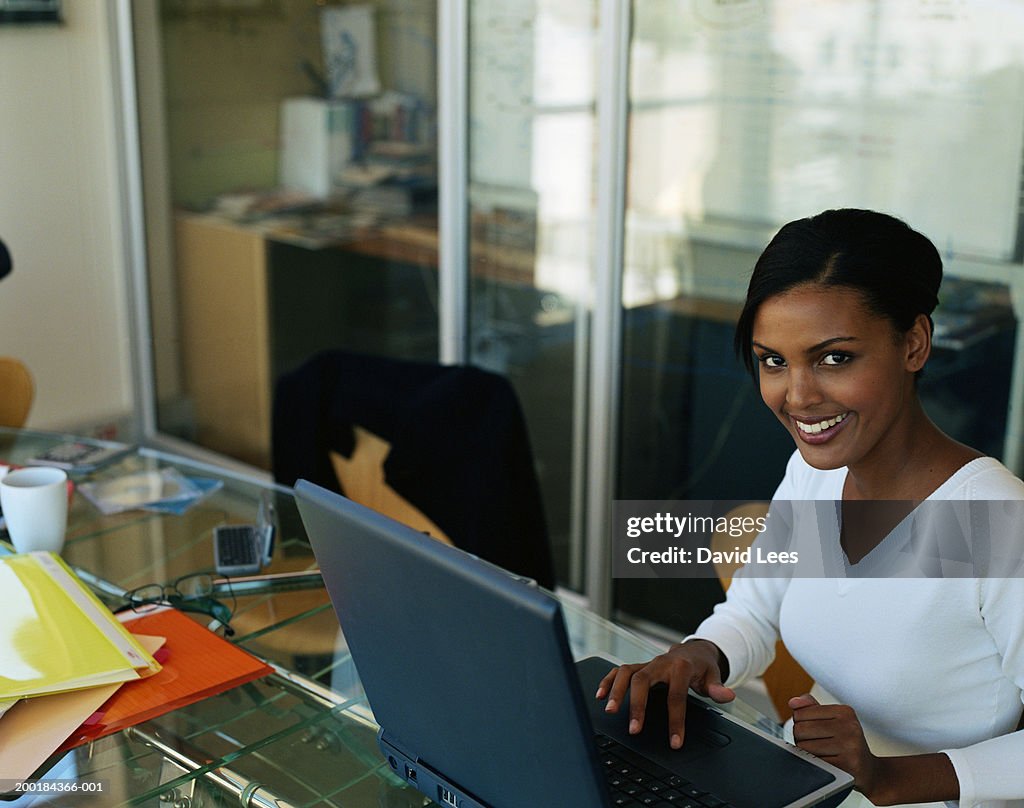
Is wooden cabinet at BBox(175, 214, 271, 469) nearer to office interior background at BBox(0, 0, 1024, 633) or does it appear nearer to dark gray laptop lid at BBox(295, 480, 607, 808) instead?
office interior background at BBox(0, 0, 1024, 633)

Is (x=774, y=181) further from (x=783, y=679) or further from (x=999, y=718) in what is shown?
(x=999, y=718)

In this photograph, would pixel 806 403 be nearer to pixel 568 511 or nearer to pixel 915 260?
pixel 915 260

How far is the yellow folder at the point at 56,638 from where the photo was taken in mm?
1503

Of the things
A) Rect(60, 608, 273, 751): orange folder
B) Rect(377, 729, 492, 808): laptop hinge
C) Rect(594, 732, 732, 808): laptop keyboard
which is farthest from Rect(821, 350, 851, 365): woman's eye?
Rect(60, 608, 273, 751): orange folder

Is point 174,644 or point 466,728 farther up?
point 466,728

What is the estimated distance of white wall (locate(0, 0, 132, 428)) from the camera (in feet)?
12.7

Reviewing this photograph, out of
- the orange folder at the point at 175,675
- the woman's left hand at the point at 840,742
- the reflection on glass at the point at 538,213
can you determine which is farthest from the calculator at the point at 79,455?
the woman's left hand at the point at 840,742

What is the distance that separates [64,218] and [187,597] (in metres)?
2.60

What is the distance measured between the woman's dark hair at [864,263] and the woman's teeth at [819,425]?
5.0 inches

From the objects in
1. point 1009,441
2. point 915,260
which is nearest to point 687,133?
point 1009,441

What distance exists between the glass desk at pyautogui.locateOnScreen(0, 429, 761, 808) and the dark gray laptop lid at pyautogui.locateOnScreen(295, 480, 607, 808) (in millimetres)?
155

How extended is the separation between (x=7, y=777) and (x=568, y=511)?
6.75ft

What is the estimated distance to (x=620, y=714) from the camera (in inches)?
54.1

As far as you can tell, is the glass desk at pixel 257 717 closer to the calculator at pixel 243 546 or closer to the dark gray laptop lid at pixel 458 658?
the calculator at pixel 243 546
